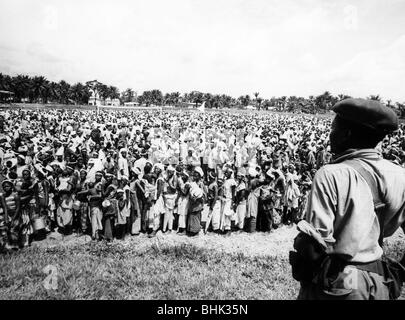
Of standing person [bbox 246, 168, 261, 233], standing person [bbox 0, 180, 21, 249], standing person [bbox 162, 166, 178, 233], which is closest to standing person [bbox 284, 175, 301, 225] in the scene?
standing person [bbox 246, 168, 261, 233]

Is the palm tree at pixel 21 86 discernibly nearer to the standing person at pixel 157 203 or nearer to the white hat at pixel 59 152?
the white hat at pixel 59 152

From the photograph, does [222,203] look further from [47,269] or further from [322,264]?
[322,264]

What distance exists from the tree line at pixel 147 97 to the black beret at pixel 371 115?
6785cm

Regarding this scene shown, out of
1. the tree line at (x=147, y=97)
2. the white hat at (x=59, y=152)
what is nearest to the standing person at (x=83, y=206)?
the white hat at (x=59, y=152)

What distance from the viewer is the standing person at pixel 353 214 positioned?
1.47 meters

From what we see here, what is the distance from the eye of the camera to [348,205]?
1470 mm

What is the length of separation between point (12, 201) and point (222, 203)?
4975 mm

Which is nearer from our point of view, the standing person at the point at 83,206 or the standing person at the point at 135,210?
the standing person at the point at 83,206

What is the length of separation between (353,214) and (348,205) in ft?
0.18

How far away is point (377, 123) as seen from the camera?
5.23ft

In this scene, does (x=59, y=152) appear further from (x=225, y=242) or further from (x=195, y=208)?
(x=225, y=242)

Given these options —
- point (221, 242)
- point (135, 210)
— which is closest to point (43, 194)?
point (135, 210)
